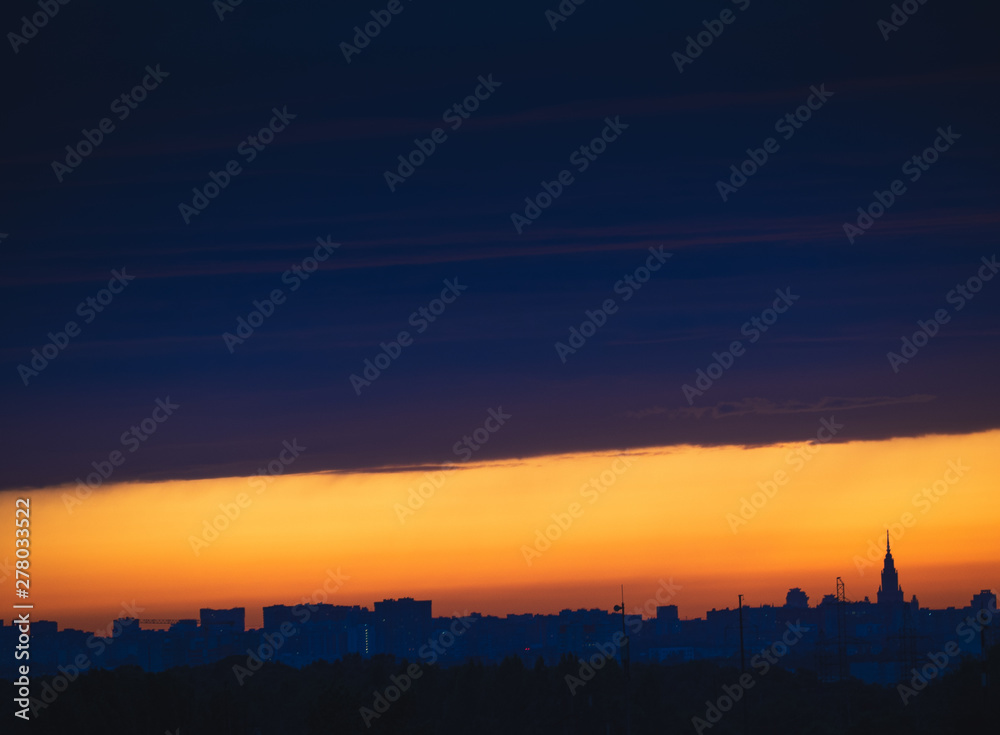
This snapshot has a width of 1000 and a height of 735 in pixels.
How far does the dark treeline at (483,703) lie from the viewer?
67.9 metres

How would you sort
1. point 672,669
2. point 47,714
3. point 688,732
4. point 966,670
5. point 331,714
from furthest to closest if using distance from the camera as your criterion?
1. point 672,669
2. point 688,732
3. point 966,670
4. point 47,714
5. point 331,714

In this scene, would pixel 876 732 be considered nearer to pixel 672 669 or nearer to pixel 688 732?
pixel 688 732

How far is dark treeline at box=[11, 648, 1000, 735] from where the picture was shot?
67.9m

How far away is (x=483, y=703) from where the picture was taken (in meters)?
90.0

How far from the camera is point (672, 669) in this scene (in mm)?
132500

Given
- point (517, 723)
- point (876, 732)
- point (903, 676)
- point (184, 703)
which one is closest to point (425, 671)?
point (517, 723)

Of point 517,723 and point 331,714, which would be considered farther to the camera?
point 517,723

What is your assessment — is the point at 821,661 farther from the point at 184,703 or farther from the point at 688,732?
the point at 184,703

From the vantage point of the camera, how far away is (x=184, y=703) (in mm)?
74375

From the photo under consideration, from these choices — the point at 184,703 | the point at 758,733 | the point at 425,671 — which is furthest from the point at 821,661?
the point at 184,703

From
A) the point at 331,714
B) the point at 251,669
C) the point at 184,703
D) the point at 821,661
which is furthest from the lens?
the point at 821,661

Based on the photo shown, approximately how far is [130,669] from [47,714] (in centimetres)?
3279

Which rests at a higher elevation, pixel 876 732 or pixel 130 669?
pixel 130 669

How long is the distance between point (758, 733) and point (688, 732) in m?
5.06
